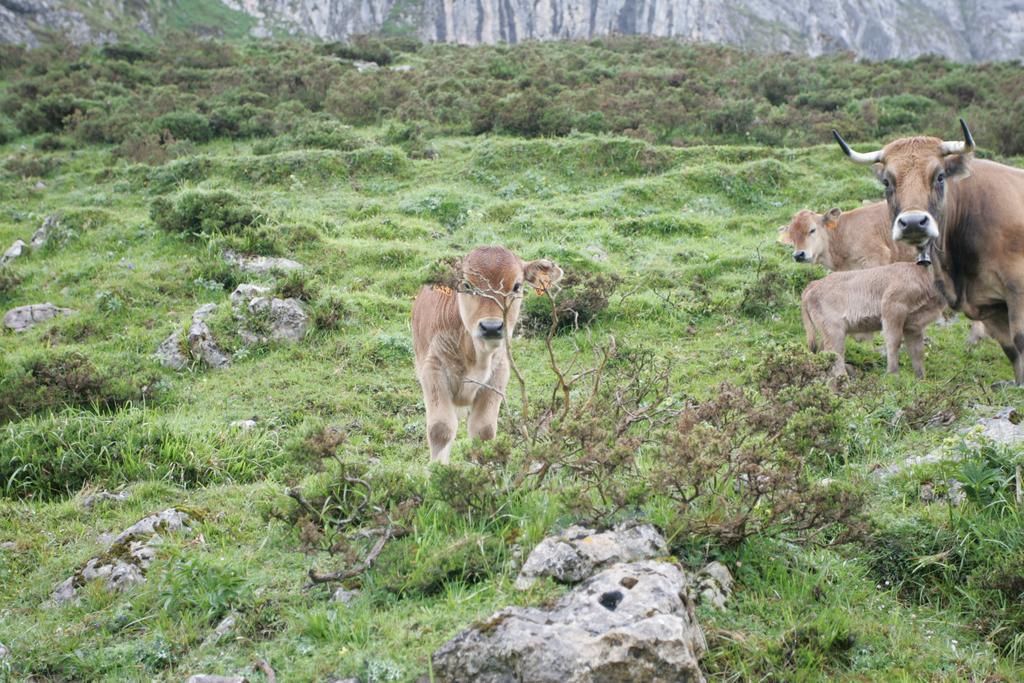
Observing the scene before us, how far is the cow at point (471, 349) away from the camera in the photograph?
636cm

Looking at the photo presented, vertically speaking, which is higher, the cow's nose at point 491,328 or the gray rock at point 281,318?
the cow's nose at point 491,328

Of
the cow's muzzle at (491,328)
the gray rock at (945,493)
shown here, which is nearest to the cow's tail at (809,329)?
the gray rock at (945,493)

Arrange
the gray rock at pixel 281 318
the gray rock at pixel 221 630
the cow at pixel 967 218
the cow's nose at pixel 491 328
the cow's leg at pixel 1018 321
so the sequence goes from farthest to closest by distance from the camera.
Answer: the gray rock at pixel 281 318
the cow's leg at pixel 1018 321
the cow at pixel 967 218
the cow's nose at pixel 491 328
the gray rock at pixel 221 630

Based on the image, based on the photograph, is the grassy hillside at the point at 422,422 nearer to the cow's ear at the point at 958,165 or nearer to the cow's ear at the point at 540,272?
the cow's ear at the point at 540,272

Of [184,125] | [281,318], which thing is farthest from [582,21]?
[281,318]

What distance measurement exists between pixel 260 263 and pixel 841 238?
9197 mm

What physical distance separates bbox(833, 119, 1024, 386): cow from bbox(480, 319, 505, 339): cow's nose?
3.64 meters

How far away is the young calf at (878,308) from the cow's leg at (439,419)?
15.3 ft

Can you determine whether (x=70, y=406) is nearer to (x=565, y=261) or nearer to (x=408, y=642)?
(x=408, y=642)

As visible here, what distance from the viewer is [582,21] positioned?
273ft

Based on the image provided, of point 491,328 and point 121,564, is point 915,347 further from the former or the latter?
point 121,564

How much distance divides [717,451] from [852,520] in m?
0.79

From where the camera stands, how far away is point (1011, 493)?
4.48 m

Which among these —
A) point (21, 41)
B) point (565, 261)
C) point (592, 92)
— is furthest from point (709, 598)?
point (21, 41)
